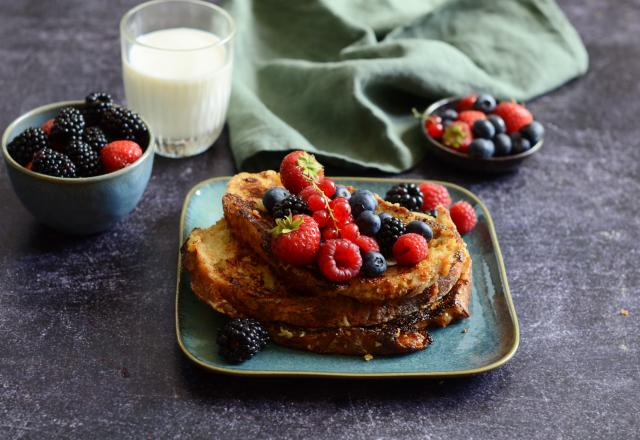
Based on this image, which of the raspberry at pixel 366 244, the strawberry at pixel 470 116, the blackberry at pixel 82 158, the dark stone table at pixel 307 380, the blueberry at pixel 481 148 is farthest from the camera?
the strawberry at pixel 470 116

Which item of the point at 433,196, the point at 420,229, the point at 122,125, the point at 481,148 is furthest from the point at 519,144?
the point at 122,125

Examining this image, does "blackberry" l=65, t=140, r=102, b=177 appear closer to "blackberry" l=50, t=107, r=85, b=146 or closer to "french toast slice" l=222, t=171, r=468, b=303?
"blackberry" l=50, t=107, r=85, b=146

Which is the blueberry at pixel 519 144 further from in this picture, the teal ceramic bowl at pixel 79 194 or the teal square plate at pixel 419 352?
the teal ceramic bowl at pixel 79 194

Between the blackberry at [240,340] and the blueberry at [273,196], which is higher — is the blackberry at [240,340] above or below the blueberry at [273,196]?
below

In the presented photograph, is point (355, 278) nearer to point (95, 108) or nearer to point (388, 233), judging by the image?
point (388, 233)

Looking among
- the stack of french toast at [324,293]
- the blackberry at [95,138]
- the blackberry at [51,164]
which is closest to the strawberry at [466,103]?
the stack of french toast at [324,293]

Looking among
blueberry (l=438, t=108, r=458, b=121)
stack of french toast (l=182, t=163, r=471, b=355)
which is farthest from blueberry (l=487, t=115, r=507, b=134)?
stack of french toast (l=182, t=163, r=471, b=355)
